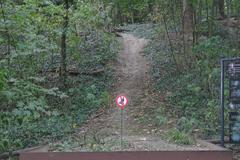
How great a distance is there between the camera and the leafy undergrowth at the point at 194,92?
10.5m

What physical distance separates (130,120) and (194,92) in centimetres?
240

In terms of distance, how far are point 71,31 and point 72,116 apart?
9.09 ft

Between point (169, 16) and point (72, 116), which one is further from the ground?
point (169, 16)

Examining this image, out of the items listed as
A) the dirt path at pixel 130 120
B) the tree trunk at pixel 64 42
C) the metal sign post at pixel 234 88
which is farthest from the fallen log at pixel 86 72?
the metal sign post at pixel 234 88

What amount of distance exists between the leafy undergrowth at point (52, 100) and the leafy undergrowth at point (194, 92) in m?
2.08

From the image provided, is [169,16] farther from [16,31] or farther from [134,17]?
[134,17]

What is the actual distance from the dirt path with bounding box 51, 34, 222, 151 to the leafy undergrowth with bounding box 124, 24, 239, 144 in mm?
442

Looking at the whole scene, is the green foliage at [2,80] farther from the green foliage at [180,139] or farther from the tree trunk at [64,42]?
the tree trunk at [64,42]

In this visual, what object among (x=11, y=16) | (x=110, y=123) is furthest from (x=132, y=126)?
(x=11, y=16)

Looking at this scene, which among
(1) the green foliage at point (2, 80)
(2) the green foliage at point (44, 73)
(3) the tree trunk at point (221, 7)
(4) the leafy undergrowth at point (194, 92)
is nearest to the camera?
(1) the green foliage at point (2, 80)

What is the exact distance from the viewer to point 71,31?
13.6 metres

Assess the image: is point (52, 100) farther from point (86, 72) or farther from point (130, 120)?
point (130, 120)

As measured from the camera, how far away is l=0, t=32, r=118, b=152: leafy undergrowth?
715cm

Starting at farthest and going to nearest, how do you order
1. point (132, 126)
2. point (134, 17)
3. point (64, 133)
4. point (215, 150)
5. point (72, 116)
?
point (134, 17)
point (72, 116)
point (132, 126)
point (64, 133)
point (215, 150)
